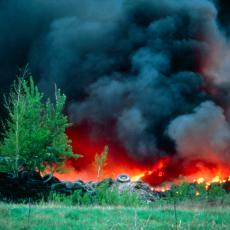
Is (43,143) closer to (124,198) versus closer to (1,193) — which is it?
(1,193)

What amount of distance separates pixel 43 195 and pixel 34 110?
384 inches

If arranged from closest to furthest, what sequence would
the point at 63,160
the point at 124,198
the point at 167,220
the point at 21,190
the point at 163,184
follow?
the point at 167,220 < the point at 124,198 < the point at 21,190 < the point at 163,184 < the point at 63,160

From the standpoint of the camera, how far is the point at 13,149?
28.5 metres

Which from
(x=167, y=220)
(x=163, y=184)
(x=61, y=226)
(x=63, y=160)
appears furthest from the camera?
(x=63, y=160)

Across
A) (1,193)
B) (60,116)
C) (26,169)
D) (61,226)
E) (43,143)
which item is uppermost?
(60,116)

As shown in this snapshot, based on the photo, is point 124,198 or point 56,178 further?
point 56,178

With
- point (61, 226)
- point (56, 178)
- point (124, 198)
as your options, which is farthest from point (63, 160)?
point (61, 226)

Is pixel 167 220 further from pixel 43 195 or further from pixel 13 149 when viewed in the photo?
pixel 13 149

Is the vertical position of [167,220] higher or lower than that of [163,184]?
lower

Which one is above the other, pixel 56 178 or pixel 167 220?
pixel 56 178

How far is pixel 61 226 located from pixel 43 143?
19.4 meters

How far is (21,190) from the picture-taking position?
72.0 feet

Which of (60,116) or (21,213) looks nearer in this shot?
(21,213)

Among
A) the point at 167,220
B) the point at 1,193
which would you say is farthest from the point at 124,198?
the point at 167,220
